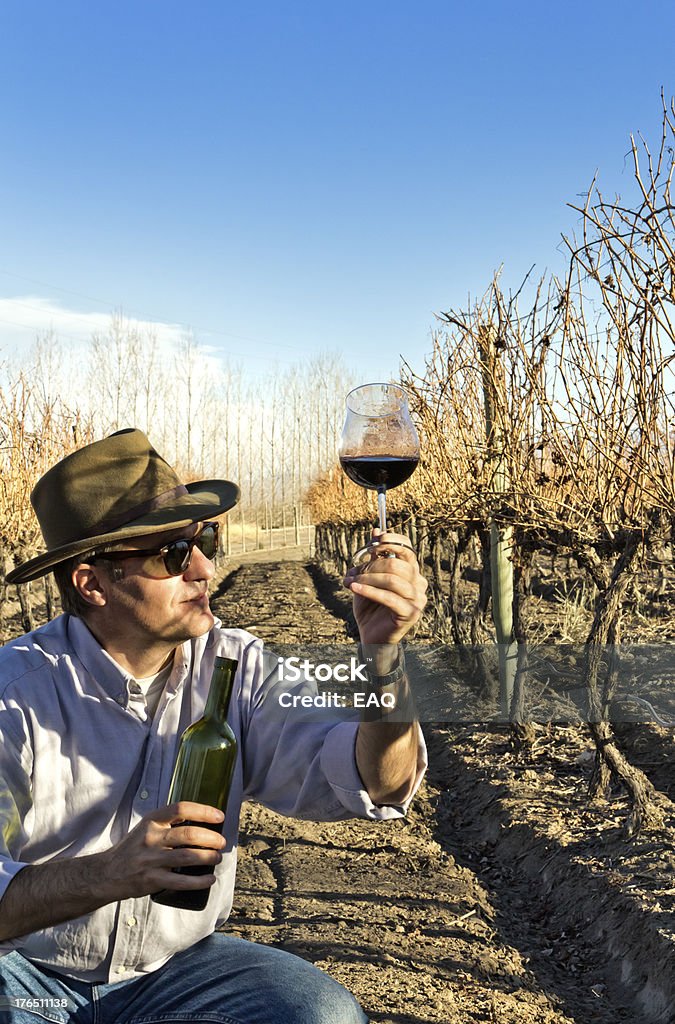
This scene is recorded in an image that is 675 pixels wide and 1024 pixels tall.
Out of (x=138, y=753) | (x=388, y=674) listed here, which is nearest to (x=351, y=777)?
(x=388, y=674)

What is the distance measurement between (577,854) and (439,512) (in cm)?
389

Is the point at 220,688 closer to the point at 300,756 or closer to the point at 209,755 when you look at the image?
the point at 209,755

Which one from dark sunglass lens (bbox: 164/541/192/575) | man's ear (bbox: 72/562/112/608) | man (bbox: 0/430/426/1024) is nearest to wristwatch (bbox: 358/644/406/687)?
man (bbox: 0/430/426/1024)

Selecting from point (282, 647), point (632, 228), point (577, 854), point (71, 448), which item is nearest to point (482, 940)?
point (577, 854)

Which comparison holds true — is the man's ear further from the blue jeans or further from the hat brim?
the blue jeans

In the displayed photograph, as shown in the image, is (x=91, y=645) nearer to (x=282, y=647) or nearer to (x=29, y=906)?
(x=29, y=906)

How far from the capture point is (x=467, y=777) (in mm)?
6234

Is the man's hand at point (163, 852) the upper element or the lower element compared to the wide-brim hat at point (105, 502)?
lower

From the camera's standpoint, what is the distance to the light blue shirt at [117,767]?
1.77 meters

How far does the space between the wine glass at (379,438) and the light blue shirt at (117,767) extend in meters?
0.48

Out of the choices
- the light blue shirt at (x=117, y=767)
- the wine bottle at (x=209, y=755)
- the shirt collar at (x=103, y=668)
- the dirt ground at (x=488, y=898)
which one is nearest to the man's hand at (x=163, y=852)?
the wine bottle at (x=209, y=755)

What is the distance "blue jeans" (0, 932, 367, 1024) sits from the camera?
1.67 metres

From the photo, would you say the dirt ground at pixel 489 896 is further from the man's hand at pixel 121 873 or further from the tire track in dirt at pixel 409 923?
the man's hand at pixel 121 873

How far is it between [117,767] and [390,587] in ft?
2.42
